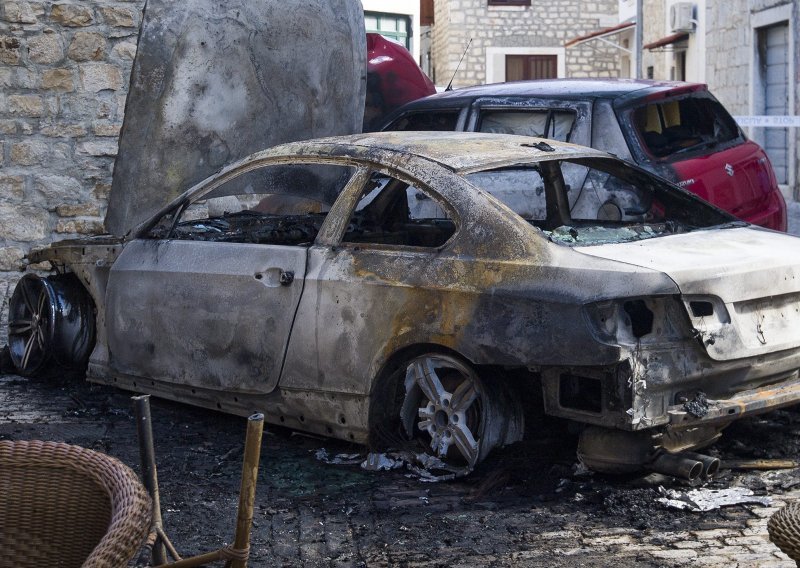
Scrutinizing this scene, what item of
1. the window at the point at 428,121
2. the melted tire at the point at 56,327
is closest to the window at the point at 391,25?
the window at the point at 428,121

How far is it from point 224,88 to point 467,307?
5.29 meters

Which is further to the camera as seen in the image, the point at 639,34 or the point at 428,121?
the point at 639,34

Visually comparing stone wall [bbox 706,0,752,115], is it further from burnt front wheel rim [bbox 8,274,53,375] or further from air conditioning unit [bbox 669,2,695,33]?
burnt front wheel rim [bbox 8,274,53,375]

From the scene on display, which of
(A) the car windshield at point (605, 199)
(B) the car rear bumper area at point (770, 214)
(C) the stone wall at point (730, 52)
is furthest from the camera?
(C) the stone wall at point (730, 52)

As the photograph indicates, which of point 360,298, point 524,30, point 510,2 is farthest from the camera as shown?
point 524,30

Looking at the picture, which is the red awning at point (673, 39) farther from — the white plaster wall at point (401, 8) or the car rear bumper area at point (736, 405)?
the car rear bumper area at point (736, 405)

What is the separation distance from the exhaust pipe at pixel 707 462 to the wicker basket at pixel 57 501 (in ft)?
9.55

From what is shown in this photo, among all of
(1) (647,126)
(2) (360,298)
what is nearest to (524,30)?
(1) (647,126)

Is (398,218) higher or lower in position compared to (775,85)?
lower

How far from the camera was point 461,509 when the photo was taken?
5.23 metres

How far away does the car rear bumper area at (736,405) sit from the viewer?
17.0ft

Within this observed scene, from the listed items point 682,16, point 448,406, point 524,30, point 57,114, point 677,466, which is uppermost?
point 524,30

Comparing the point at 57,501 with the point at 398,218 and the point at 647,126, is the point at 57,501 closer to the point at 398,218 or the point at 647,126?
the point at 398,218

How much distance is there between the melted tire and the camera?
301 inches
